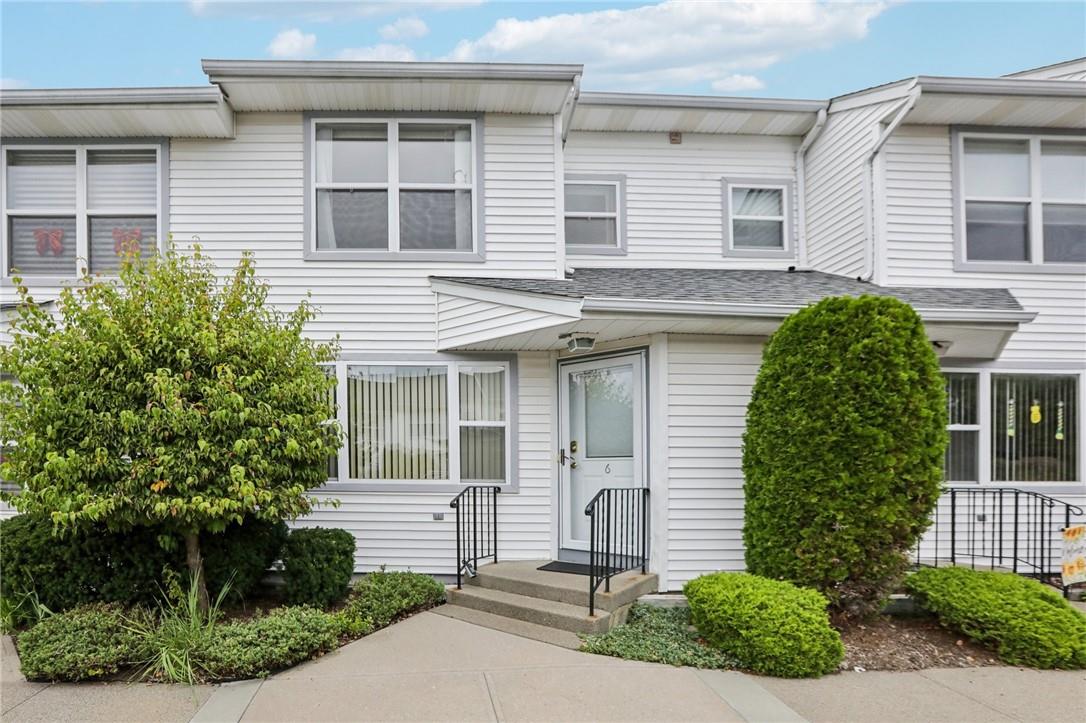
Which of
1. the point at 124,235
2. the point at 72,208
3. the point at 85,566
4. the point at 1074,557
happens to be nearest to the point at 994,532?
the point at 1074,557

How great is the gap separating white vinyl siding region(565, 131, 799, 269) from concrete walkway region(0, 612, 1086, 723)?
192 inches

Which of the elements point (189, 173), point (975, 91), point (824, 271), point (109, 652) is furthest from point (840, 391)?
point (189, 173)

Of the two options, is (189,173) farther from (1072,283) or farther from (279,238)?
(1072,283)

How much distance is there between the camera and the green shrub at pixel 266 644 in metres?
4.45

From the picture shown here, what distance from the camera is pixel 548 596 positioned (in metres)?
5.72

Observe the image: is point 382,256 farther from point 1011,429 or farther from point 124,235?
point 1011,429

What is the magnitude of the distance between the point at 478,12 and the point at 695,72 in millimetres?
9700

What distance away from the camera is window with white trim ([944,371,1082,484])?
683 cm

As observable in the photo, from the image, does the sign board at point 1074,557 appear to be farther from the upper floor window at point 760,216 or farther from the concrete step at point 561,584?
the upper floor window at point 760,216

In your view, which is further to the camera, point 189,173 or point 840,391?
point 189,173

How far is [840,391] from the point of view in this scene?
5027 mm

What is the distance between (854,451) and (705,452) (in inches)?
58.2

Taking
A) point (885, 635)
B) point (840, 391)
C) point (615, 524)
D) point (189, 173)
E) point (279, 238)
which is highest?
point (189, 173)

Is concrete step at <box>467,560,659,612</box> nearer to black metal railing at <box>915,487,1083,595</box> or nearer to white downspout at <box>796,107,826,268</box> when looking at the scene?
black metal railing at <box>915,487,1083,595</box>
